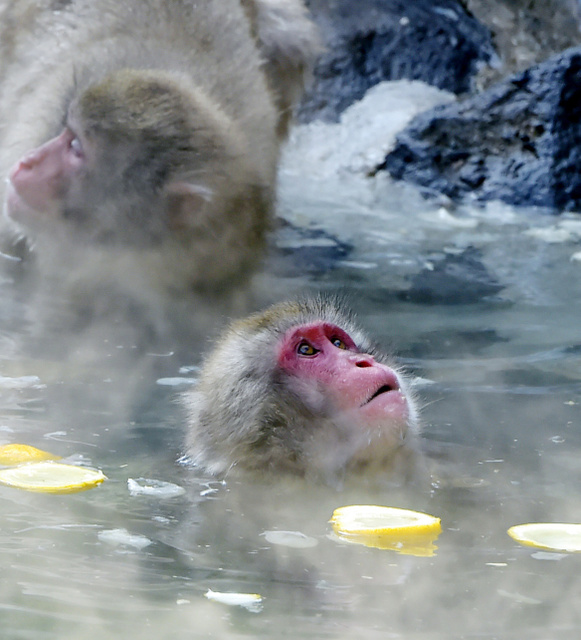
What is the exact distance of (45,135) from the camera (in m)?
5.18

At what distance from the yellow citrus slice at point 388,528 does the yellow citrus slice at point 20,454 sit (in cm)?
79

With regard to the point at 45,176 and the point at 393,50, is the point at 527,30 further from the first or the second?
the point at 45,176

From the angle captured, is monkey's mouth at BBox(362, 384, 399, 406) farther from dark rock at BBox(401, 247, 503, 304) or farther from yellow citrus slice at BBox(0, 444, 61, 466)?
dark rock at BBox(401, 247, 503, 304)

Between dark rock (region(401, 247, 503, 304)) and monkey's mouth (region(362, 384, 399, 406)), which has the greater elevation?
dark rock (region(401, 247, 503, 304))

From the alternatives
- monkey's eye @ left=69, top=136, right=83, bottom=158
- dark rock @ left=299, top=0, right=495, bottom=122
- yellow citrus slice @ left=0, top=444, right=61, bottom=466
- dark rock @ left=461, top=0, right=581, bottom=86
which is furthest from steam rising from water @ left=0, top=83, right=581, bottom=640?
dark rock @ left=461, top=0, right=581, bottom=86

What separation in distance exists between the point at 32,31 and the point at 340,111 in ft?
13.1

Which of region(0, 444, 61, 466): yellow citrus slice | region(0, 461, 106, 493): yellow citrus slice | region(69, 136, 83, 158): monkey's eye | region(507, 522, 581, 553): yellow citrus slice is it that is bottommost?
region(507, 522, 581, 553): yellow citrus slice

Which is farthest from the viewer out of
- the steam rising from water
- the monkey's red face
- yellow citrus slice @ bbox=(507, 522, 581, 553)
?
the monkey's red face

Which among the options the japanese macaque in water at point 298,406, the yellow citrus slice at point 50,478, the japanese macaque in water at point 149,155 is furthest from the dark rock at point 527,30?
the yellow citrus slice at point 50,478

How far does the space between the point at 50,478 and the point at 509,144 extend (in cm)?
575

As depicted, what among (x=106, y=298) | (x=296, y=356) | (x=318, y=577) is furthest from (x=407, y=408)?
(x=106, y=298)

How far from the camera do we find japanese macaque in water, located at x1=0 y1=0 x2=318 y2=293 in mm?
4785

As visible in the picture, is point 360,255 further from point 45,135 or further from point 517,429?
point 517,429

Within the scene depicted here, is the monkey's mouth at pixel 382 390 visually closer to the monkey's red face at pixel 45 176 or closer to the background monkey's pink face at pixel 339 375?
the background monkey's pink face at pixel 339 375
